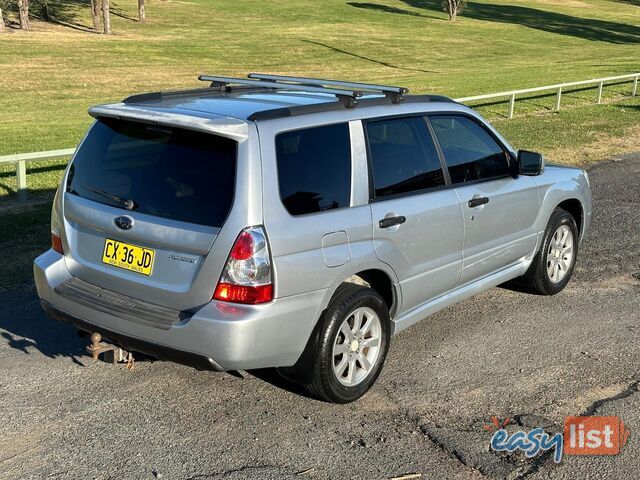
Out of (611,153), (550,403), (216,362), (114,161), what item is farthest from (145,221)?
(611,153)

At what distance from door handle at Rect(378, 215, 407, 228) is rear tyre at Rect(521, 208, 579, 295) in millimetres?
2028

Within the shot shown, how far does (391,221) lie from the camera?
15.6 ft

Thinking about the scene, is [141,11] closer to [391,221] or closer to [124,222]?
[391,221]

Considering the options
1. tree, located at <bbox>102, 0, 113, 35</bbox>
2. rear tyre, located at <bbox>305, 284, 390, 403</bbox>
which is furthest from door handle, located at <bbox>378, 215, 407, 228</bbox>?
tree, located at <bbox>102, 0, 113, 35</bbox>

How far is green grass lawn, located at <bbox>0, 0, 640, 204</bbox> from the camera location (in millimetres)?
17609

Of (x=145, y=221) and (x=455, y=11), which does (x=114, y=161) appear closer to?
(x=145, y=221)

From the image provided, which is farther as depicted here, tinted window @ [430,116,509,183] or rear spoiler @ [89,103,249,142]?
tinted window @ [430,116,509,183]

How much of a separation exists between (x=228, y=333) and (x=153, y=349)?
475 mm

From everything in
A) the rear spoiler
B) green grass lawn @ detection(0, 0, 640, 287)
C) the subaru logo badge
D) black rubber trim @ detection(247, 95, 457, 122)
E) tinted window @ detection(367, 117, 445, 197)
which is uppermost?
black rubber trim @ detection(247, 95, 457, 122)

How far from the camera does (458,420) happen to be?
4480 mm

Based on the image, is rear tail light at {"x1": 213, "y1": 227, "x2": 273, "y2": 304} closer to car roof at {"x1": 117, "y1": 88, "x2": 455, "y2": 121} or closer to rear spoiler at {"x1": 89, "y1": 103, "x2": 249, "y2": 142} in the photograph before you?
rear spoiler at {"x1": 89, "y1": 103, "x2": 249, "y2": 142}

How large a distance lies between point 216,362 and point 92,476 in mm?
814

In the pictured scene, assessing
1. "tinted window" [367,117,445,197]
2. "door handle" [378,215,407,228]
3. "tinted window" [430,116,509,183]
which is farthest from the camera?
"tinted window" [430,116,509,183]

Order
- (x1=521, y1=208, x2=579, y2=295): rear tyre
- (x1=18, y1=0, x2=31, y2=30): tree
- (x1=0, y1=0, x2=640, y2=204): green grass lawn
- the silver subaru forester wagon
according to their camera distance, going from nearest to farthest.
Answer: the silver subaru forester wagon, (x1=521, y1=208, x2=579, y2=295): rear tyre, (x1=0, y1=0, x2=640, y2=204): green grass lawn, (x1=18, y1=0, x2=31, y2=30): tree
